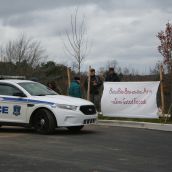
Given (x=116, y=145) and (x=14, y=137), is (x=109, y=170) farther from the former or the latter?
(x=14, y=137)

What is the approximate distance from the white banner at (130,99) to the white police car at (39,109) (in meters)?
3.14

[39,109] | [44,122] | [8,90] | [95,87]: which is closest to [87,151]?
[44,122]

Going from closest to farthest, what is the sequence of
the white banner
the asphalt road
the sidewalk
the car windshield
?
the asphalt road → the car windshield → the sidewalk → the white banner

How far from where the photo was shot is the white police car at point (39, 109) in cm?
1422

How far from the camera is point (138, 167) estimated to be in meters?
9.12

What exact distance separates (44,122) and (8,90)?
1.78 m

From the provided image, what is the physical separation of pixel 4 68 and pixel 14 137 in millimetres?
29340

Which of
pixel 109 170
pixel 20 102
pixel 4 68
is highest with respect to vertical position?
pixel 4 68

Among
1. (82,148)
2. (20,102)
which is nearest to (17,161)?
(82,148)

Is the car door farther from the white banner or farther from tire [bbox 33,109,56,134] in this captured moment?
the white banner

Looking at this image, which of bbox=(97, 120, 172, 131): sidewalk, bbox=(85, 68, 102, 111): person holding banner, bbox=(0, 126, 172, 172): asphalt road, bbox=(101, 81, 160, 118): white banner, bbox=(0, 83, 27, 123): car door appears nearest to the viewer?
bbox=(0, 126, 172, 172): asphalt road

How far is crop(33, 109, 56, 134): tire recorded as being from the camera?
46.6 ft


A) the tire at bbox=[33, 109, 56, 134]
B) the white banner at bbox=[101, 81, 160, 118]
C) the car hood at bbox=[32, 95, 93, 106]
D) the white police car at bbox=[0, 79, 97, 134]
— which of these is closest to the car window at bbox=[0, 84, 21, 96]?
the white police car at bbox=[0, 79, 97, 134]

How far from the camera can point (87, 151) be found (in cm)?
1102
